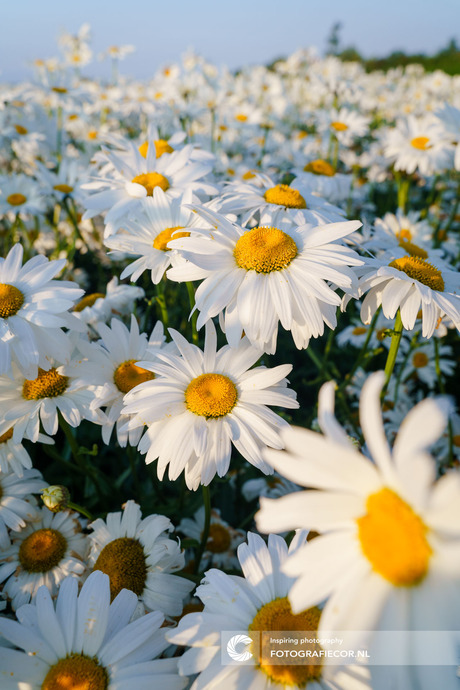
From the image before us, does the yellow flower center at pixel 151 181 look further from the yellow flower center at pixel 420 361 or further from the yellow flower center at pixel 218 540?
the yellow flower center at pixel 420 361

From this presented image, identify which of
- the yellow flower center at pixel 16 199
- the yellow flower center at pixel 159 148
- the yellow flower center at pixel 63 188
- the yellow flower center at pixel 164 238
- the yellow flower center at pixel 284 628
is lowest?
the yellow flower center at pixel 284 628

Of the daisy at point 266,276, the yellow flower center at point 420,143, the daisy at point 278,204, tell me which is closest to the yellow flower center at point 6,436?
the daisy at point 266,276

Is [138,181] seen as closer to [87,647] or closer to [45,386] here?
[45,386]

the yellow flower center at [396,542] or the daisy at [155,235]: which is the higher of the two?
the daisy at [155,235]

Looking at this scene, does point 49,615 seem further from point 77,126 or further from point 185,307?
point 77,126

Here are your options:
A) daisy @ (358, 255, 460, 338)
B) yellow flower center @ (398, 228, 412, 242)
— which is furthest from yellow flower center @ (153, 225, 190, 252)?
yellow flower center @ (398, 228, 412, 242)
